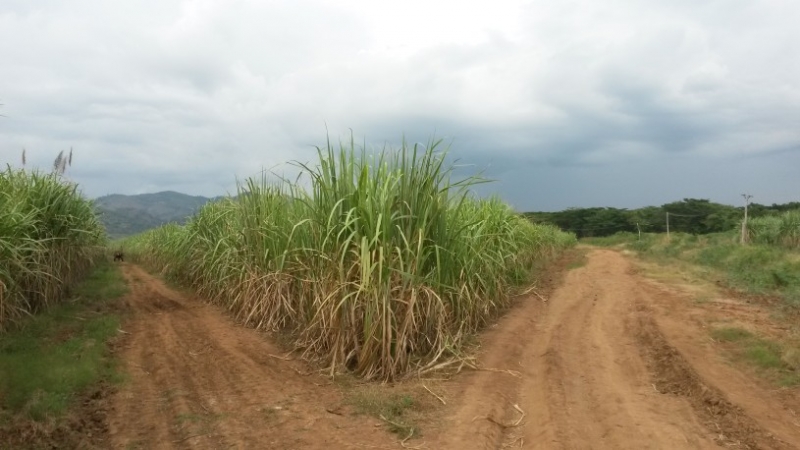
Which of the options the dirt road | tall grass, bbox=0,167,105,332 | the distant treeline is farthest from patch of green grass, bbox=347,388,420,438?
the distant treeline

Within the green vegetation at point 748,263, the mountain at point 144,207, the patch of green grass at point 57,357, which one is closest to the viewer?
the patch of green grass at point 57,357

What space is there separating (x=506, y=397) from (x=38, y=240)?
6048 millimetres

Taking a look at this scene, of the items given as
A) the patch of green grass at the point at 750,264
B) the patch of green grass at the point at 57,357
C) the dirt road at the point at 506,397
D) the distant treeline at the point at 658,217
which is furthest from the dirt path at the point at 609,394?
the distant treeline at the point at 658,217

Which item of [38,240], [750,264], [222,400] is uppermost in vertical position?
[38,240]

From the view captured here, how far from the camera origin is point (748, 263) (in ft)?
52.1

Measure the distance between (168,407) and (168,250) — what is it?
34.2ft

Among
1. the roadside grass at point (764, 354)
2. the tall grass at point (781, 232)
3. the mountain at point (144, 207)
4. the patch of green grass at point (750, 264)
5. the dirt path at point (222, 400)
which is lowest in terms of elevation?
the dirt path at point (222, 400)

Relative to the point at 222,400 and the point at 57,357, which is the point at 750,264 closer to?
the point at 222,400

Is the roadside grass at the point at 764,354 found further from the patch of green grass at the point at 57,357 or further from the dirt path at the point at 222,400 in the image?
the patch of green grass at the point at 57,357

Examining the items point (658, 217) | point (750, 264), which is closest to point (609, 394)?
point (750, 264)

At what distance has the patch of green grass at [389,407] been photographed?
455 centimetres

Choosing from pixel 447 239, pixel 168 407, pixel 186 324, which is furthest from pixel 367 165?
pixel 186 324

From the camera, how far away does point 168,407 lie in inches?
201

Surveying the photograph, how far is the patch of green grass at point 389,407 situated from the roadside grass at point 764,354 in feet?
11.7
